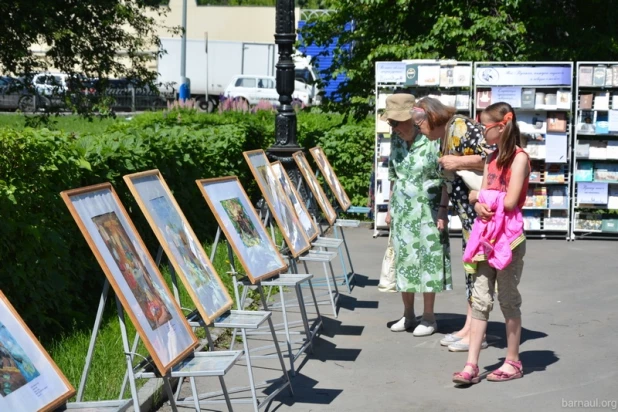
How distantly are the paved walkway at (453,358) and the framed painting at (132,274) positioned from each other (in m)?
1.40

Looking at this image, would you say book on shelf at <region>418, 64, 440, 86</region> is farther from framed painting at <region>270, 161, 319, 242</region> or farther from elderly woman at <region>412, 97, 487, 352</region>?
elderly woman at <region>412, 97, 487, 352</region>

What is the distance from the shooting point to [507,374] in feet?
22.6

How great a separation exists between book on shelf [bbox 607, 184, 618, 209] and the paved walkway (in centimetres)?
342

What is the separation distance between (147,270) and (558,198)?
414 inches

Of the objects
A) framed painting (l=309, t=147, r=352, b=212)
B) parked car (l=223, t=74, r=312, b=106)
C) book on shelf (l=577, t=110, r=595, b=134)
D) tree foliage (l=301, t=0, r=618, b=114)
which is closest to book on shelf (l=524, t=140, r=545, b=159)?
book on shelf (l=577, t=110, r=595, b=134)

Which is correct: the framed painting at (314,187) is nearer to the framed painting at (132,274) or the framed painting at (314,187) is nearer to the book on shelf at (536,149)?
the framed painting at (132,274)

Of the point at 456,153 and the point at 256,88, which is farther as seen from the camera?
the point at 256,88

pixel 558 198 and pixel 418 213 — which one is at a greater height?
pixel 418 213

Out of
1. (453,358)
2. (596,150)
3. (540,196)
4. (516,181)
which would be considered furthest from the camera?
(540,196)

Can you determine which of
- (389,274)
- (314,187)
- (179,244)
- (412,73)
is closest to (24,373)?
(179,244)

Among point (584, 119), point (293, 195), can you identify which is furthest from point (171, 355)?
point (584, 119)

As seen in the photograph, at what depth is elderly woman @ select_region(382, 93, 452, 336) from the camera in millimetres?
8148

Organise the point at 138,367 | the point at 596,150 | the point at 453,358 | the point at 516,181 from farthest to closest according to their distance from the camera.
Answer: the point at 596,150, the point at 453,358, the point at 516,181, the point at 138,367

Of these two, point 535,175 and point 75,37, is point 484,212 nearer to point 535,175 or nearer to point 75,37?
point 535,175
